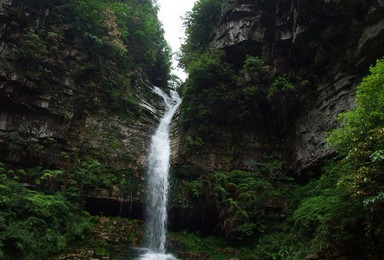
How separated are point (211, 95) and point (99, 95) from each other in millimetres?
6623

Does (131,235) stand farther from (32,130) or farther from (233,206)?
(32,130)

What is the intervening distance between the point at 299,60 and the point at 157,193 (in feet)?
32.7

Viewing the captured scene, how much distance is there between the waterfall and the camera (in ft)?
40.9

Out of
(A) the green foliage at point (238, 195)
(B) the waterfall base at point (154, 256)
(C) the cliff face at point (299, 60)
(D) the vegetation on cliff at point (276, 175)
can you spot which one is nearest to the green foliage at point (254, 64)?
(D) the vegetation on cliff at point (276, 175)

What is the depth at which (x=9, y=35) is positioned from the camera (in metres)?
14.5

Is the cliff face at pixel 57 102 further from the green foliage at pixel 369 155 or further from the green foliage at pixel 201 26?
the green foliage at pixel 369 155

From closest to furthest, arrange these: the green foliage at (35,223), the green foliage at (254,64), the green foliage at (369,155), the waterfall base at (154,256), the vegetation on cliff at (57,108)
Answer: the green foliage at (369,155) → the green foliage at (35,223) → the vegetation on cliff at (57,108) → the waterfall base at (154,256) → the green foliage at (254,64)

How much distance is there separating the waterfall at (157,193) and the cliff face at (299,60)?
1.75 m

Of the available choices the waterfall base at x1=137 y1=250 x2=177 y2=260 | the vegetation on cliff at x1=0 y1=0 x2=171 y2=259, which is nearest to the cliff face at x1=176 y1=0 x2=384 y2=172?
the waterfall base at x1=137 y1=250 x2=177 y2=260

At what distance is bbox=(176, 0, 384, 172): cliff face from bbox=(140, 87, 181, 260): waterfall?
1.75 m

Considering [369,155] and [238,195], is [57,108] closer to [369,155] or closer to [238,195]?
[238,195]

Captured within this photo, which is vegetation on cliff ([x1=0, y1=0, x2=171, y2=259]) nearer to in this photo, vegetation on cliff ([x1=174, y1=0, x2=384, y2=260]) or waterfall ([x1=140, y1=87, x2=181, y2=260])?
waterfall ([x1=140, y1=87, x2=181, y2=260])

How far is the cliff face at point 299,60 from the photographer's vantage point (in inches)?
481

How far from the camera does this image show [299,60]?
15430mm
